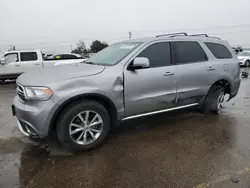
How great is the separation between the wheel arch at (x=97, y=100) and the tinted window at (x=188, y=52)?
5.32 feet

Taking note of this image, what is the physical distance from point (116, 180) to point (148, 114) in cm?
151

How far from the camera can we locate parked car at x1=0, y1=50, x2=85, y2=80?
1118 cm

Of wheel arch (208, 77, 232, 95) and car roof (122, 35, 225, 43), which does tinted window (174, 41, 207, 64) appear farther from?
wheel arch (208, 77, 232, 95)

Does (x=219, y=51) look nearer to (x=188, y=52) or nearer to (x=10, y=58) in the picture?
(x=188, y=52)

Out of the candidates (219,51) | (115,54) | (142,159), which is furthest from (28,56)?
(142,159)

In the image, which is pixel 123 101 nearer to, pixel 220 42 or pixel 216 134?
pixel 216 134

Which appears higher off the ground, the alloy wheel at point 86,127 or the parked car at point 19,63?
the parked car at point 19,63

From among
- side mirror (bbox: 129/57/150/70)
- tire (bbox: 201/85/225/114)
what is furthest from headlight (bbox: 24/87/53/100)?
tire (bbox: 201/85/225/114)

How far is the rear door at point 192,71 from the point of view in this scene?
4305 millimetres

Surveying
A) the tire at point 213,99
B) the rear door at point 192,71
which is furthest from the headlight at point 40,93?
the tire at point 213,99

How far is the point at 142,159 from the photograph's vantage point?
329 centimetres

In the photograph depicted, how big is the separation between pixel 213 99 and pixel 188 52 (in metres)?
1.29

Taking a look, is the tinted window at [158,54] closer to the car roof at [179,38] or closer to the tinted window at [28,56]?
the car roof at [179,38]

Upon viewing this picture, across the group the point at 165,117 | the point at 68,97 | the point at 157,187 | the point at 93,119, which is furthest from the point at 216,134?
the point at 68,97
